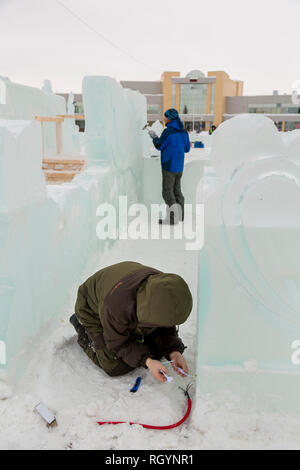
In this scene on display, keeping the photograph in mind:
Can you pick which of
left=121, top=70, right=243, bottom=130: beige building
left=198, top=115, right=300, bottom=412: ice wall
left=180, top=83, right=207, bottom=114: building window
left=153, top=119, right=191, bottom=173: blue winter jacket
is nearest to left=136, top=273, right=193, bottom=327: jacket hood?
left=198, top=115, right=300, bottom=412: ice wall

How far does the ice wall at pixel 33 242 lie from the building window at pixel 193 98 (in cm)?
2517

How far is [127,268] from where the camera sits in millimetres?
1982

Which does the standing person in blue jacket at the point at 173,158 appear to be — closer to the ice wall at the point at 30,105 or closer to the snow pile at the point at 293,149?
the ice wall at the point at 30,105

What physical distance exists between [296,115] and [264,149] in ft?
91.5

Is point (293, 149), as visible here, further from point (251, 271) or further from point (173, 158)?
point (173, 158)

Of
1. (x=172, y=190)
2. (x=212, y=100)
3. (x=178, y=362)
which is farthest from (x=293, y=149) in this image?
(x=212, y=100)

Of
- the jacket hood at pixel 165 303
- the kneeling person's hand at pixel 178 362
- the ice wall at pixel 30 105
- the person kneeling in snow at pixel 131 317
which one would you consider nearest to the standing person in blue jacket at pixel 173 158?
the ice wall at pixel 30 105

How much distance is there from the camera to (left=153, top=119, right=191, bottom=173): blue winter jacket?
4859 millimetres

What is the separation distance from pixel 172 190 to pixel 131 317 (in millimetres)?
3597

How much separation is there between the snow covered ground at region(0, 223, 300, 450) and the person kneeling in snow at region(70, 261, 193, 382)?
121 mm

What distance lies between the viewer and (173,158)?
4965 mm

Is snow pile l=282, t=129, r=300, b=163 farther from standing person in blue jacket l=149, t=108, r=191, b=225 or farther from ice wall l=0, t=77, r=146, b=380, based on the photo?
standing person in blue jacket l=149, t=108, r=191, b=225
